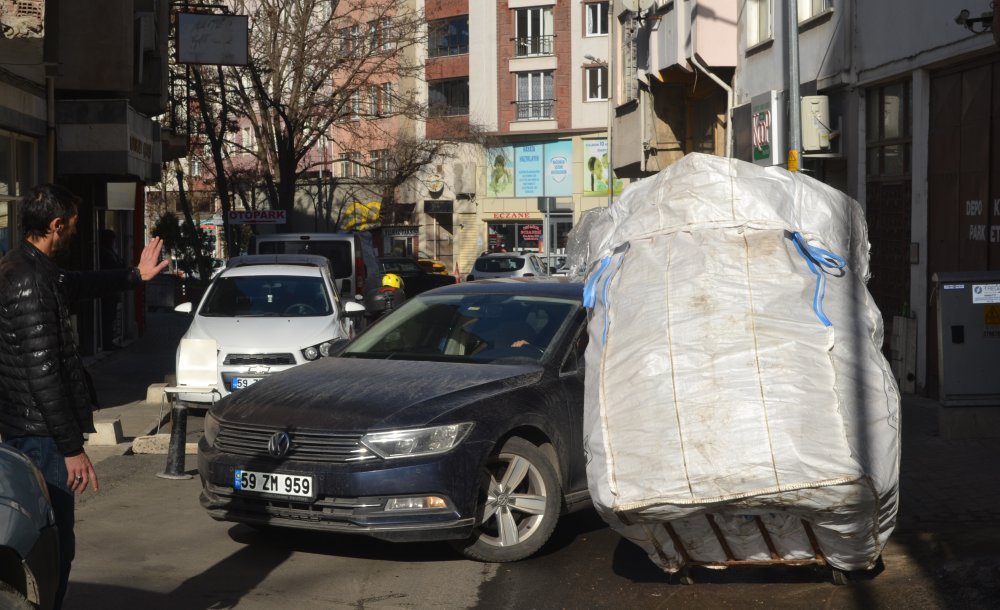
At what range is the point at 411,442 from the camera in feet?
22.0

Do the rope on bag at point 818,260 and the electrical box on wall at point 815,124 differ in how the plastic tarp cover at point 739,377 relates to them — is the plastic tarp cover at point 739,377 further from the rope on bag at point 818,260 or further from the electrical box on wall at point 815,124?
the electrical box on wall at point 815,124

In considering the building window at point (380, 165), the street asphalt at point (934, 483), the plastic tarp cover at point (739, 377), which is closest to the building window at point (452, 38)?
the building window at point (380, 165)

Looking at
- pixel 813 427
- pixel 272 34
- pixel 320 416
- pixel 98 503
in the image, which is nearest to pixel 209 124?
pixel 272 34

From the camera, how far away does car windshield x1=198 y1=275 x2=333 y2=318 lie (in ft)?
46.0

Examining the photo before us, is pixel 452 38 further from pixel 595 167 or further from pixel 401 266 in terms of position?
pixel 401 266

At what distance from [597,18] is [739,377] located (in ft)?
170

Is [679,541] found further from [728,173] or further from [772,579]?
[728,173]

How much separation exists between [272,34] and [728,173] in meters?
31.3

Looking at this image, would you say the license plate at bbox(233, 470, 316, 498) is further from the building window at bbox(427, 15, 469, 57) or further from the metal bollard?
the building window at bbox(427, 15, 469, 57)

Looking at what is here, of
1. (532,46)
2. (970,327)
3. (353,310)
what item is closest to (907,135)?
(970,327)

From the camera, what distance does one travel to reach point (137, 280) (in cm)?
A: 549

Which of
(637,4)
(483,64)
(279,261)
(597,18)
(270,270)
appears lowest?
(270,270)

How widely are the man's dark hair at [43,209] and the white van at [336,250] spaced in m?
15.8

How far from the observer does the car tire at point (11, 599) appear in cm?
428
